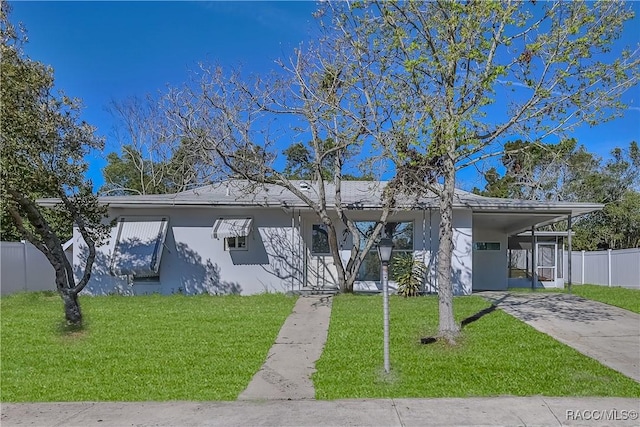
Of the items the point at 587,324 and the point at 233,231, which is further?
the point at 233,231

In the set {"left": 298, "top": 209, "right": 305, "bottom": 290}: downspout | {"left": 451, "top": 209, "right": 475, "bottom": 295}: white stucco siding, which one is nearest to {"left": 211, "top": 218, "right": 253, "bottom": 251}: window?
{"left": 298, "top": 209, "right": 305, "bottom": 290}: downspout

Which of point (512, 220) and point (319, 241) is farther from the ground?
point (512, 220)

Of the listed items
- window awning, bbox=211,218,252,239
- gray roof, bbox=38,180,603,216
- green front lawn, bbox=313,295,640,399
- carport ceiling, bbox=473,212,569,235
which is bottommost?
green front lawn, bbox=313,295,640,399

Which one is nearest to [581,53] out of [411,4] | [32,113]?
[411,4]

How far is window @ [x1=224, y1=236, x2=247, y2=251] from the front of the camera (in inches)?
579

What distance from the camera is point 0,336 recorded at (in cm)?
872

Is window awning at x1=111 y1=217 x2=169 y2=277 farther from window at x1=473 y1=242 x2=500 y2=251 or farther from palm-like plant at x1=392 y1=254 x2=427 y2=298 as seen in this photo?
window at x1=473 y1=242 x2=500 y2=251

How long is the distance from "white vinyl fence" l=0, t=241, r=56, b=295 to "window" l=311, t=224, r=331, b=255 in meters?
9.13

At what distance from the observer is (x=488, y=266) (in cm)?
A: 1894

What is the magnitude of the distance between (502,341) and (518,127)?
3513 mm

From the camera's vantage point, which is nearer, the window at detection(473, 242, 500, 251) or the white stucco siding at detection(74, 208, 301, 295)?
the white stucco siding at detection(74, 208, 301, 295)

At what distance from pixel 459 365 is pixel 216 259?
30.1 ft

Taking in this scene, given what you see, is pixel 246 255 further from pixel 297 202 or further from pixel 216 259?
pixel 297 202

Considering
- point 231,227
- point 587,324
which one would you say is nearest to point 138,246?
point 231,227
